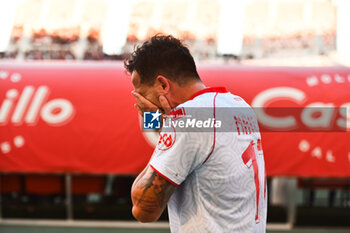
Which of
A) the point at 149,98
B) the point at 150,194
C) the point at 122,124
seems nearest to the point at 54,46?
the point at 122,124

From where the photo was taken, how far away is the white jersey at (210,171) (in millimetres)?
1528

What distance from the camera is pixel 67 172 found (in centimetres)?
A: 626

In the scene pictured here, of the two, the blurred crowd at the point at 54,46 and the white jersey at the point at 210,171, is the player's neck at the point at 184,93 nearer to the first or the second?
the white jersey at the point at 210,171

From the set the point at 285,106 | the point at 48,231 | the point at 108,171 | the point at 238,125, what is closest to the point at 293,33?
the point at 285,106

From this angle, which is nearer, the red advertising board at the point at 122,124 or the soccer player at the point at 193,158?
the soccer player at the point at 193,158

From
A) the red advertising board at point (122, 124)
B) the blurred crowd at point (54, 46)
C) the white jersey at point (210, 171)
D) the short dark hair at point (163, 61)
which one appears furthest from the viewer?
the blurred crowd at point (54, 46)

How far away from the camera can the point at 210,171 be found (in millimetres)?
1565

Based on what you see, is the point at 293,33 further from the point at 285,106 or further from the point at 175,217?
the point at 175,217

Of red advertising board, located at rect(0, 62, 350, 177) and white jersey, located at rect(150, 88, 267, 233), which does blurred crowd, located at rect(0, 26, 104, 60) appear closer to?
red advertising board, located at rect(0, 62, 350, 177)

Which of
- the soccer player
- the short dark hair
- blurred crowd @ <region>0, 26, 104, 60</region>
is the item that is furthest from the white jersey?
blurred crowd @ <region>0, 26, 104, 60</region>

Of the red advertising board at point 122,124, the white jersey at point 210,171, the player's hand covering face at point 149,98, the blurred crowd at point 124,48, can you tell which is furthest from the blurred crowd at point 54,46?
the white jersey at point 210,171

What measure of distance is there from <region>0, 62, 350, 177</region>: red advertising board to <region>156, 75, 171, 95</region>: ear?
4.40m

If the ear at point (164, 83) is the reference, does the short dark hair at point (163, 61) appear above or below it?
above

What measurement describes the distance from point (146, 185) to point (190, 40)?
7822 millimetres
